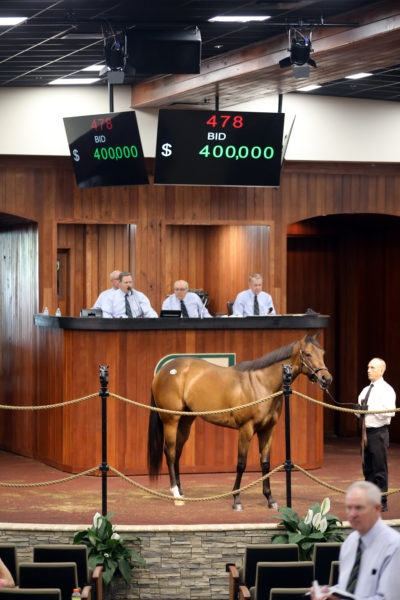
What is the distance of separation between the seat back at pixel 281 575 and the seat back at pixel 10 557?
1.52 metres

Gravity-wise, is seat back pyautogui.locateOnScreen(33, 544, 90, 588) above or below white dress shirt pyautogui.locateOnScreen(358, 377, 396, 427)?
below

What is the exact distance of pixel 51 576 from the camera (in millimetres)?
6422

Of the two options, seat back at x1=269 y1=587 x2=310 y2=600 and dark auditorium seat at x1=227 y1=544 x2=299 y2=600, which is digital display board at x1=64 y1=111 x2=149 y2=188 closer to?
dark auditorium seat at x1=227 y1=544 x2=299 y2=600

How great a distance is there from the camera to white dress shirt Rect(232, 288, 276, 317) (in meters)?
12.3

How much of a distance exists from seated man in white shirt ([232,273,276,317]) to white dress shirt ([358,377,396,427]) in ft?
10.4

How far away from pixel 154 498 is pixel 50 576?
129 inches

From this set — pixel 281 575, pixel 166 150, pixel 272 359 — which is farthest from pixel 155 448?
pixel 281 575

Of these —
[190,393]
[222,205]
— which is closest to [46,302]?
[222,205]

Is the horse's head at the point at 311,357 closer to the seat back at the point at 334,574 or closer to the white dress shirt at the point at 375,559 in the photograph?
the seat back at the point at 334,574

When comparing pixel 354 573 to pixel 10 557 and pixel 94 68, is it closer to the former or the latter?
pixel 10 557

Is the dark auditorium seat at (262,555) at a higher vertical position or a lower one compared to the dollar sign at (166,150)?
lower

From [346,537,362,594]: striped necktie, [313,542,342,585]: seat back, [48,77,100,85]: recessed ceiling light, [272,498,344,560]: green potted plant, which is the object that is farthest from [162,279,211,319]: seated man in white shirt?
[346,537,362,594]: striped necktie

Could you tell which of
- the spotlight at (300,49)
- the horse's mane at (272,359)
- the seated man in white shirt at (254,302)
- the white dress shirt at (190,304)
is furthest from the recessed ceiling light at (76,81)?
the horse's mane at (272,359)

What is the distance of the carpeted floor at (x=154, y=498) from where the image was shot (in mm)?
8828
